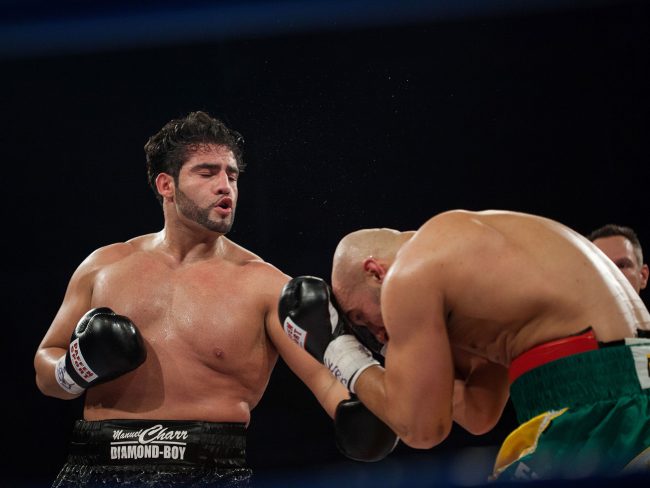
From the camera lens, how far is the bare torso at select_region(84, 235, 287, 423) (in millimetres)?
2475

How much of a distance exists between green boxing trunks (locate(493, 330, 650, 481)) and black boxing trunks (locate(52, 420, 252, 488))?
3.11ft

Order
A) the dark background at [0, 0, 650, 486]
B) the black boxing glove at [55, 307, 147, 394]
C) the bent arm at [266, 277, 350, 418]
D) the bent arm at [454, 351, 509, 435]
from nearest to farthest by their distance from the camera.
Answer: the bent arm at [454, 351, 509, 435]
the black boxing glove at [55, 307, 147, 394]
the bent arm at [266, 277, 350, 418]
the dark background at [0, 0, 650, 486]

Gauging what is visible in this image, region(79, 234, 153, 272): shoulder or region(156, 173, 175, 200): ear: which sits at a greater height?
region(156, 173, 175, 200): ear

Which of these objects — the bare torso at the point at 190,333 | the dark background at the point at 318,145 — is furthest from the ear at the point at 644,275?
the bare torso at the point at 190,333

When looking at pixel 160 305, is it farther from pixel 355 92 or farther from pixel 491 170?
pixel 491 170

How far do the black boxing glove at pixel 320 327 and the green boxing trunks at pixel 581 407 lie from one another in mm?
382

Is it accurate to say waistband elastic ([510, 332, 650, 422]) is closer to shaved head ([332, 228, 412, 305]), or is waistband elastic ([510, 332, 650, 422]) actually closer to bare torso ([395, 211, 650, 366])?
bare torso ([395, 211, 650, 366])

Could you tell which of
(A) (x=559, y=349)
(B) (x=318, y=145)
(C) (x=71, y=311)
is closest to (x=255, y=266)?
(C) (x=71, y=311)

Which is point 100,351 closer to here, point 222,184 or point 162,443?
point 162,443

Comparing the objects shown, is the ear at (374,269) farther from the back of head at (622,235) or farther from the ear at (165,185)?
the back of head at (622,235)

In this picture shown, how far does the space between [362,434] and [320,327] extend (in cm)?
38

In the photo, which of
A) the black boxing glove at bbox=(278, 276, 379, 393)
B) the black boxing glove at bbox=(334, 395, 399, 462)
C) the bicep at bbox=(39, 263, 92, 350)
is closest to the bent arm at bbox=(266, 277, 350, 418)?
the black boxing glove at bbox=(334, 395, 399, 462)

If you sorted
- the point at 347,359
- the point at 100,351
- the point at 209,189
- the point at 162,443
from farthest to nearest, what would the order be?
Result: 1. the point at 209,189
2. the point at 162,443
3. the point at 100,351
4. the point at 347,359

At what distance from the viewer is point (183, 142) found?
284 cm
